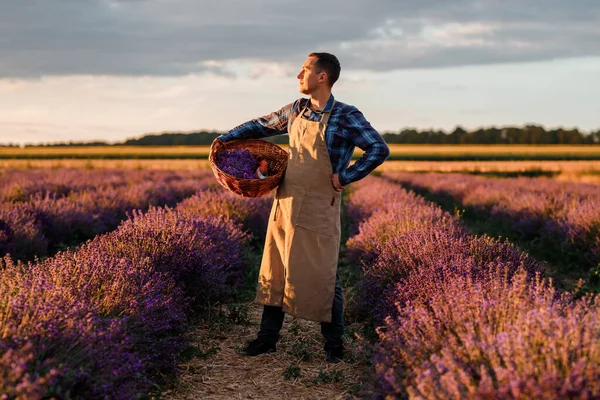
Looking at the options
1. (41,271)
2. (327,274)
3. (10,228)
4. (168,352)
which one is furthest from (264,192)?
(10,228)

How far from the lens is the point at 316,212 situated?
13.4 feet

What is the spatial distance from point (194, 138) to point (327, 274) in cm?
5194

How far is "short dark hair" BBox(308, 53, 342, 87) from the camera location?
406 centimetres

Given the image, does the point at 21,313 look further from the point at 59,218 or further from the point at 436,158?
the point at 436,158

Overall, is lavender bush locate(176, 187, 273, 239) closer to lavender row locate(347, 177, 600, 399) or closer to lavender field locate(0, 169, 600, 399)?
lavender field locate(0, 169, 600, 399)

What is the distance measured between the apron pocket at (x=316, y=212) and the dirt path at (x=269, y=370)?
0.82 meters

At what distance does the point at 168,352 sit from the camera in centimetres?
376

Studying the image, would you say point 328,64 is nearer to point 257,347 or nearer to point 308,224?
point 308,224

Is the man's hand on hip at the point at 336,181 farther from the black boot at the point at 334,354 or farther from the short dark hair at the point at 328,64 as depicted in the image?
the black boot at the point at 334,354

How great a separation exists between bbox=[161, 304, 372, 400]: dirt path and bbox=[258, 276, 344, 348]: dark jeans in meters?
0.16

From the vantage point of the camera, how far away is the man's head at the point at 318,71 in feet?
13.3

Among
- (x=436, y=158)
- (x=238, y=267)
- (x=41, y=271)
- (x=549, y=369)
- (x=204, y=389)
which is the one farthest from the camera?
(x=436, y=158)

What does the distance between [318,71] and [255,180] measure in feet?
2.72

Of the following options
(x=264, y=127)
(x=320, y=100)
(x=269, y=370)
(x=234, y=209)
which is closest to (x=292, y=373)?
(x=269, y=370)
